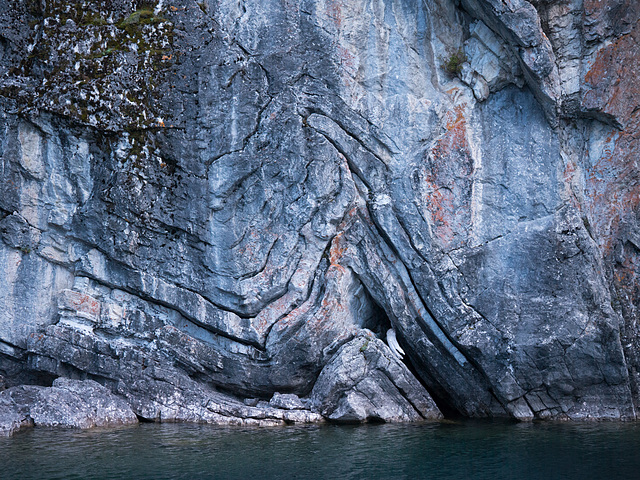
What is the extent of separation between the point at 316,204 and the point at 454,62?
279 inches

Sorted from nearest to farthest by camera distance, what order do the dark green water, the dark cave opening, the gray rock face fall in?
1. the dark green water
2. the gray rock face
3. the dark cave opening

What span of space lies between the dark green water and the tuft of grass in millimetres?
12143

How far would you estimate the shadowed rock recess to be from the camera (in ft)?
63.9

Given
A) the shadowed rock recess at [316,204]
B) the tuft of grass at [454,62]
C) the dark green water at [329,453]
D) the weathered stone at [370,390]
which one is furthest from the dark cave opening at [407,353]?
the tuft of grass at [454,62]

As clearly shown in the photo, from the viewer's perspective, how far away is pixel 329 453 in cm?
1454

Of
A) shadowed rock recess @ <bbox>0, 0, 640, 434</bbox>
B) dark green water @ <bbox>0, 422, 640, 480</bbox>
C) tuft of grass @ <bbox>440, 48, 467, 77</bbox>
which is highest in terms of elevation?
tuft of grass @ <bbox>440, 48, 467, 77</bbox>

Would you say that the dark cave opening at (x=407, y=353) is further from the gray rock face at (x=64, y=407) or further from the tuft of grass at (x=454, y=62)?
the gray rock face at (x=64, y=407)

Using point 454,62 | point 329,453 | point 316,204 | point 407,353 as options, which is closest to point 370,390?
point 407,353

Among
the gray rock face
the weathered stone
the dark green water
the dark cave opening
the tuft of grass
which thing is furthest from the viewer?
the dark cave opening

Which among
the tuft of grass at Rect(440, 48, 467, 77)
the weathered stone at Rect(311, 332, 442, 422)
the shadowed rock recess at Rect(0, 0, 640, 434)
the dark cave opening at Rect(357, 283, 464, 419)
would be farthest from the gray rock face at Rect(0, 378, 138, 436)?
the tuft of grass at Rect(440, 48, 467, 77)

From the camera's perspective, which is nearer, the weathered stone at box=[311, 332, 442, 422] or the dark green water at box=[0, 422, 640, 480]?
the dark green water at box=[0, 422, 640, 480]

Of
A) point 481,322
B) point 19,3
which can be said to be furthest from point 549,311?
point 19,3

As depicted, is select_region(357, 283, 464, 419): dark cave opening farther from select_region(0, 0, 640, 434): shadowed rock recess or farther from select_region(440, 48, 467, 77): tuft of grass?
select_region(440, 48, 467, 77): tuft of grass

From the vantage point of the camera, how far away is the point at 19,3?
2056 cm
